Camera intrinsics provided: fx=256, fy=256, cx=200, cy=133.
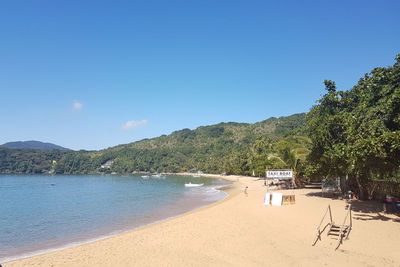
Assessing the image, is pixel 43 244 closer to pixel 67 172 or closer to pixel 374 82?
pixel 374 82

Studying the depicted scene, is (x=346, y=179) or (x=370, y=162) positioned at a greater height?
(x=370, y=162)

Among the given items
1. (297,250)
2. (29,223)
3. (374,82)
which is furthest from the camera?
(29,223)

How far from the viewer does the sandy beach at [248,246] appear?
31.6ft

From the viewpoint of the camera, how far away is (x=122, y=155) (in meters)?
195

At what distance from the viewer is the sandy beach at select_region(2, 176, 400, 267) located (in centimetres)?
962

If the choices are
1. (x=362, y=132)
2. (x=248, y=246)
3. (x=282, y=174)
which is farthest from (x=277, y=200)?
(x=248, y=246)

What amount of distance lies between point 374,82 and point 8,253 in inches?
997

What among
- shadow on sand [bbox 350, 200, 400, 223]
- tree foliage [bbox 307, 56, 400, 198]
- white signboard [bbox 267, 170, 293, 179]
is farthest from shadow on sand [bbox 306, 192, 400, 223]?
white signboard [bbox 267, 170, 293, 179]

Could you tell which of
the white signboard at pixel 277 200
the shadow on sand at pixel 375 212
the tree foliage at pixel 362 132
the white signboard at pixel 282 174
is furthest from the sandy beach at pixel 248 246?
the white signboard at pixel 282 174

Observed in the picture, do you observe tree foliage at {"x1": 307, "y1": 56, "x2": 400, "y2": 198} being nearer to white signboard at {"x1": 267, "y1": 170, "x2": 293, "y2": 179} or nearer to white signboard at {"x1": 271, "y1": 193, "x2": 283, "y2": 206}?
white signboard at {"x1": 267, "y1": 170, "x2": 293, "y2": 179}

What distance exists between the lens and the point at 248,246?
1128cm

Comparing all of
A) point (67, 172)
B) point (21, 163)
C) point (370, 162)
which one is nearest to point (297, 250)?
point (370, 162)

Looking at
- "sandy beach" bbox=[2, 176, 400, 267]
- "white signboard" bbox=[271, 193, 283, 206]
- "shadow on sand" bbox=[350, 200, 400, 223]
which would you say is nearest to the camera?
"sandy beach" bbox=[2, 176, 400, 267]

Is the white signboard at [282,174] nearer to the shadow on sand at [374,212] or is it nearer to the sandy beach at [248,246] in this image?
the shadow on sand at [374,212]
